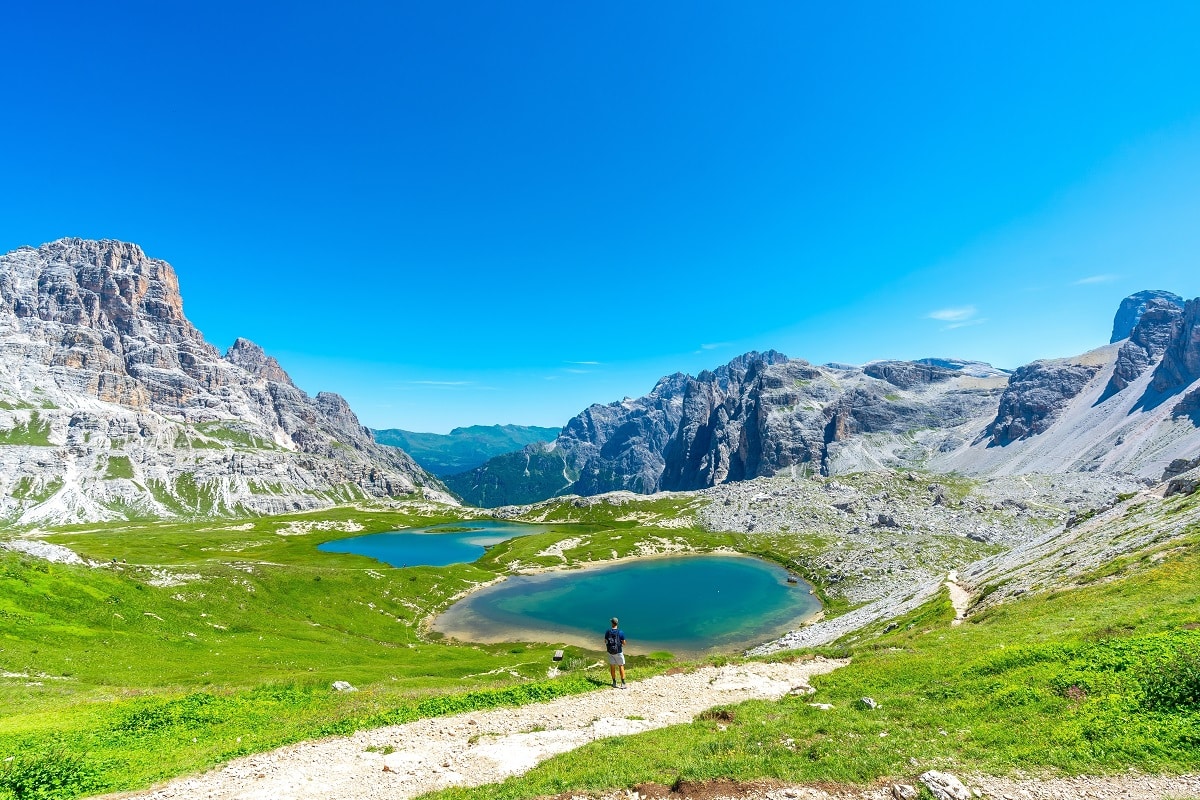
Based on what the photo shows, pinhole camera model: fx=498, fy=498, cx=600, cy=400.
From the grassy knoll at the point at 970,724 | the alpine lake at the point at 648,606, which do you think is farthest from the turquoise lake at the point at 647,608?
the grassy knoll at the point at 970,724

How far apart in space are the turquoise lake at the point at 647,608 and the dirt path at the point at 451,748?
185 feet

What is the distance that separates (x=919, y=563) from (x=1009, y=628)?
3776 inches

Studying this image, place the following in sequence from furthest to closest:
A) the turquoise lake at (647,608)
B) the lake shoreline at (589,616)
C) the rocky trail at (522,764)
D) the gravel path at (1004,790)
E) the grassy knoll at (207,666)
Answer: the turquoise lake at (647,608), the lake shoreline at (589,616), the grassy knoll at (207,666), the rocky trail at (522,764), the gravel path at (1004,790)

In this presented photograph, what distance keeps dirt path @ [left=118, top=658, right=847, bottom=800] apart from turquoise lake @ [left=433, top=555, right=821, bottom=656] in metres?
56.3

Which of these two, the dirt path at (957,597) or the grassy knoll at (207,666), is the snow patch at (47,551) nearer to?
the grassy knoll at (207,666)

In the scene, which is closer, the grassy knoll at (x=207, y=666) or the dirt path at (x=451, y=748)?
the dirt path at (x=451, y=748)

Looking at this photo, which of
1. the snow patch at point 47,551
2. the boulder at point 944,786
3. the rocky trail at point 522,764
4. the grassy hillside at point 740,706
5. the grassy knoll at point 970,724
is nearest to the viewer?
the boulder at point 944,786

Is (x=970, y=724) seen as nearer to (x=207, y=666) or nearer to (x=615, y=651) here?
(x=615, y=651)

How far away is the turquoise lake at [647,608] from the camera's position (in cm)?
8419

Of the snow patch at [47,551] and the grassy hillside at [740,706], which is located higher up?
the snow patch at [47,551]

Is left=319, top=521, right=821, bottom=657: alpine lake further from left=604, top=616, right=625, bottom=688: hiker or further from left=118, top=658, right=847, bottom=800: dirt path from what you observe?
left=118, top=658, right=847, bottom=800: dirt path

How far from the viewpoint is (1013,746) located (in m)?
14.4

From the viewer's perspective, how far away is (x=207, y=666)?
1725 inches

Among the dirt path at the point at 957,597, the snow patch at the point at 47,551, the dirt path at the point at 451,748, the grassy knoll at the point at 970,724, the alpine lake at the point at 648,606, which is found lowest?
the alpine lake at the point at 648,606
